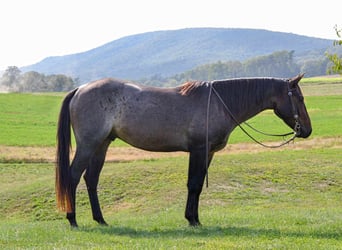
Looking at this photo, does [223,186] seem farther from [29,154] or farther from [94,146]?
[29,154]

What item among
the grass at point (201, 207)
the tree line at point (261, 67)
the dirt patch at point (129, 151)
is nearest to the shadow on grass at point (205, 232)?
the grass at point (201, 207)

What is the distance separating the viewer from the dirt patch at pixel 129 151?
29.3 metres

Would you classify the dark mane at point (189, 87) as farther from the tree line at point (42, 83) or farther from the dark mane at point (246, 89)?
the tree line at point (42, 83)

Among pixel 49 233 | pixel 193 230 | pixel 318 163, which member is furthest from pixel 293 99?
pixel 318 163

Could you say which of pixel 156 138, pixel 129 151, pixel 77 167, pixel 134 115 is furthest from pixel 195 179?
pixel 129 151

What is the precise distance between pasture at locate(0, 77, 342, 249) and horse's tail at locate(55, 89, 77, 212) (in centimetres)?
52

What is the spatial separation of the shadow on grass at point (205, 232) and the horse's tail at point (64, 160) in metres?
0.60

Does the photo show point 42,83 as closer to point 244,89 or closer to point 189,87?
point 189,87

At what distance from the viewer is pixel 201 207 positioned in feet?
55.0

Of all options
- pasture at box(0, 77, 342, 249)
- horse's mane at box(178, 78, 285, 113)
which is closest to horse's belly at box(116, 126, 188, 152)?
horse's mane at box(178, 78, 285, 113)

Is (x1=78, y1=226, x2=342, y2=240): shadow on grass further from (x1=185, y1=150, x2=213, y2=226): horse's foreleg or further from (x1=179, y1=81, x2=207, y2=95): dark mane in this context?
(x1=179, y1=81, x2=207, y2=95): dark mane

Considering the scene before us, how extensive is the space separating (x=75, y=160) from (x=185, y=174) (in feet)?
36.8

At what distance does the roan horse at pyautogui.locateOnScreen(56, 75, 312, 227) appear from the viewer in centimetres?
975

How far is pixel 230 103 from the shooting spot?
998 cm
